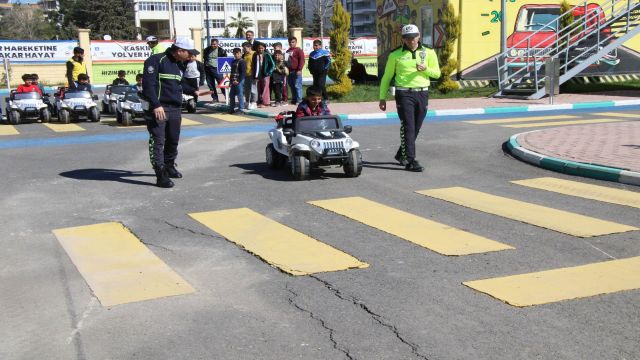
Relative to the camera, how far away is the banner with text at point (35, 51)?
39.9 metres

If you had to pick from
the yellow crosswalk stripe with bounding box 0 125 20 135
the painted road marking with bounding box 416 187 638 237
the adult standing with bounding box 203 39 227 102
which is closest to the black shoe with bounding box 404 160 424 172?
the painted road marking with bounding box 416 187 638 237

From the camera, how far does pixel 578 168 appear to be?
30.2 ft

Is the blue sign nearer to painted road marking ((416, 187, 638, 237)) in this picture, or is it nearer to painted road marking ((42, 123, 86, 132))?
painted road marking ((42, 123, 86, 132))

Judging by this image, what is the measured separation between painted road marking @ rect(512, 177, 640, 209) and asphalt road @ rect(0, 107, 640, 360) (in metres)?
0.24

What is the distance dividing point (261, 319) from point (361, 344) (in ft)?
2.29

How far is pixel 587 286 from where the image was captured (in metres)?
4.77

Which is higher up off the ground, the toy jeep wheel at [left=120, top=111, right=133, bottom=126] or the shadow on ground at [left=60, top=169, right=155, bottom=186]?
the toy jeep wheel at [left=120, top=111, right=133, bottom=126]

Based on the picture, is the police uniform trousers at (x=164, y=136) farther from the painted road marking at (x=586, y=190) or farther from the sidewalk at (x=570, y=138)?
the sidewalk at (x=570, y=138)

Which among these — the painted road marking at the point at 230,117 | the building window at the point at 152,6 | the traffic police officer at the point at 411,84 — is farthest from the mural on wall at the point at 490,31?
the building window at the point at 152,6

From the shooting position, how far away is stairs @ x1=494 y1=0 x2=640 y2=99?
2197 cm

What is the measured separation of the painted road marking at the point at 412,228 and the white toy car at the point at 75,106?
470 inches

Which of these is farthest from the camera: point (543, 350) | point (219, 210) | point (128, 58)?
point (128, 58)

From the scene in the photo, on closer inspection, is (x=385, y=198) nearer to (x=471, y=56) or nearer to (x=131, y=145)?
(x=131, y=145)

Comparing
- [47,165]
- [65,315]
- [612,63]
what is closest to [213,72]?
[47,165]
